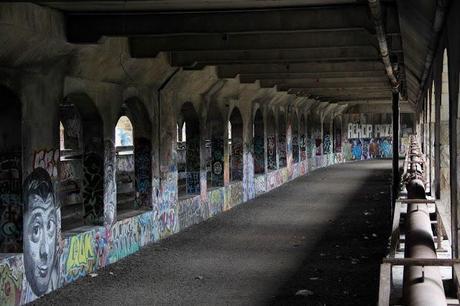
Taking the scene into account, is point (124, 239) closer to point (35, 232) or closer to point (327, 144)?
point (35, 232)

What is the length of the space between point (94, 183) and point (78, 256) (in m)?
1.70

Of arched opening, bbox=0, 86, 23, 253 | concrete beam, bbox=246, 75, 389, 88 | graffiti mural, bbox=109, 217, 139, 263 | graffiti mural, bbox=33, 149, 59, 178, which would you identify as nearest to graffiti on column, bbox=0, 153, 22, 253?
arched opening, bbox=0, 86, 23, 253

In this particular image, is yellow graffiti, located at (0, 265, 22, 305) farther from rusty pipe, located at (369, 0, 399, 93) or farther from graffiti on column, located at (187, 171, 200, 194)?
graffiti on column, located at (187, 171, 200, 194)

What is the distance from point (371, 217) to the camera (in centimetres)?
1939

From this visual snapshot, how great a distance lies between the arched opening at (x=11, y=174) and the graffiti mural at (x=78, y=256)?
1.40 metres

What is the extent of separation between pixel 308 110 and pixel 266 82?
1559 cm

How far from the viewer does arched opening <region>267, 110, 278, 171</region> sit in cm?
2890

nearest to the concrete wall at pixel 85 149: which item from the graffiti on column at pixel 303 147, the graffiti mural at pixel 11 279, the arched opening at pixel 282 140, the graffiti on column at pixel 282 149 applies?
the graffiti mural at pixel 11 279

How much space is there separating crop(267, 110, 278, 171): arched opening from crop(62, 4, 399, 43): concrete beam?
17.6 m

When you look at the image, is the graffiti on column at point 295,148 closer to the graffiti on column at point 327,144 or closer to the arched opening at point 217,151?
the graffiti on column at point 327,144

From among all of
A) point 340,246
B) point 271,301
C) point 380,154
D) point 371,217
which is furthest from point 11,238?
point 380,154

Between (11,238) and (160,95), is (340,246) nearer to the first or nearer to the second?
(160,95)

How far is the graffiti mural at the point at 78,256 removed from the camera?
1159 centimetres

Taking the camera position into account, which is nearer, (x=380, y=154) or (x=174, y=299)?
(x=174, y=299)
